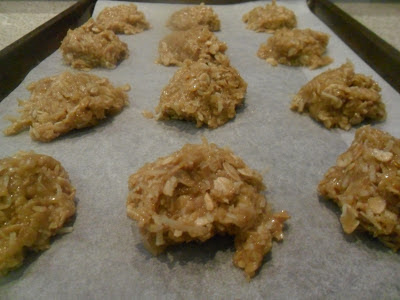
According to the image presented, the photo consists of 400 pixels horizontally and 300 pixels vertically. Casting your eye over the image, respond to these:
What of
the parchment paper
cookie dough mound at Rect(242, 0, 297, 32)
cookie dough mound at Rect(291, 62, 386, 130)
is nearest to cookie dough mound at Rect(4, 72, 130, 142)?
the parchment paper

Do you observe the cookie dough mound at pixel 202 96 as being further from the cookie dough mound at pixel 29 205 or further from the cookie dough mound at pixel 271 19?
the cookie dough mound at pixel 271 19

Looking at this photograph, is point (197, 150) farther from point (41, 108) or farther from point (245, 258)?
point (41, 108)

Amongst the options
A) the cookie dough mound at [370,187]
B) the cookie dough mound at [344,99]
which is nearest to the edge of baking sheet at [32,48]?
the cookie dough mound at [344,99]

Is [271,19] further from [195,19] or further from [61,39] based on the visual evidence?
[61,39]

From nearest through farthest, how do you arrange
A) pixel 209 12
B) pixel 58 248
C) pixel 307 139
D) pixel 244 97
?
pixel 58 248
pixel 307 139
pixel 244 97
pixel 209 12

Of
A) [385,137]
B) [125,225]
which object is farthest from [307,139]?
[125,225]

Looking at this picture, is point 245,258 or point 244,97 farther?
point 244,97

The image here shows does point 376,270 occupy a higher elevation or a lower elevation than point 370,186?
lower
